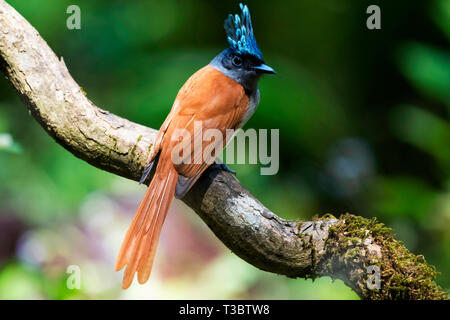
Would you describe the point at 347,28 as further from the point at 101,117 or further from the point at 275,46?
the point at 101,117

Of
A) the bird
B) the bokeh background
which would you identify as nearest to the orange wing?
the bird

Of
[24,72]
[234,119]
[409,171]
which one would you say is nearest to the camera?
[24,72]

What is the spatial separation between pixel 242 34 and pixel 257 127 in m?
1.96

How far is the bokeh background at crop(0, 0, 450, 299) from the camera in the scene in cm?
336

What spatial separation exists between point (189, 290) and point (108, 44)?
→ 2865mm

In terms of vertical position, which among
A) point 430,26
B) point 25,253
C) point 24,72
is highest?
point 430,26

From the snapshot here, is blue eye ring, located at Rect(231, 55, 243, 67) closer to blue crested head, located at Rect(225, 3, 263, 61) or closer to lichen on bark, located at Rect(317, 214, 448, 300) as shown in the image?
blue crested head, located at Rect(225, 3, 263, 61)

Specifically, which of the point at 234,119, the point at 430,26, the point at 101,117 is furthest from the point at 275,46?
the point at 101,117

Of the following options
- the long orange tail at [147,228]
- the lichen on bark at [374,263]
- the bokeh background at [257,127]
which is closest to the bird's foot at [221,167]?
the long orange tail at [147,228]

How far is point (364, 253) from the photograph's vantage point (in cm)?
215

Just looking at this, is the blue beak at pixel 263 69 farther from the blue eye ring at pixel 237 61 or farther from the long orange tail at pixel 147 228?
the long orange tail at pixel 147 228

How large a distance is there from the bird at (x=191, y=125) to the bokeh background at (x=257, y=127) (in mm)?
757

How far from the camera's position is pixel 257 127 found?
4609 mm

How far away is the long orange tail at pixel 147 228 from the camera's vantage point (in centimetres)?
214
